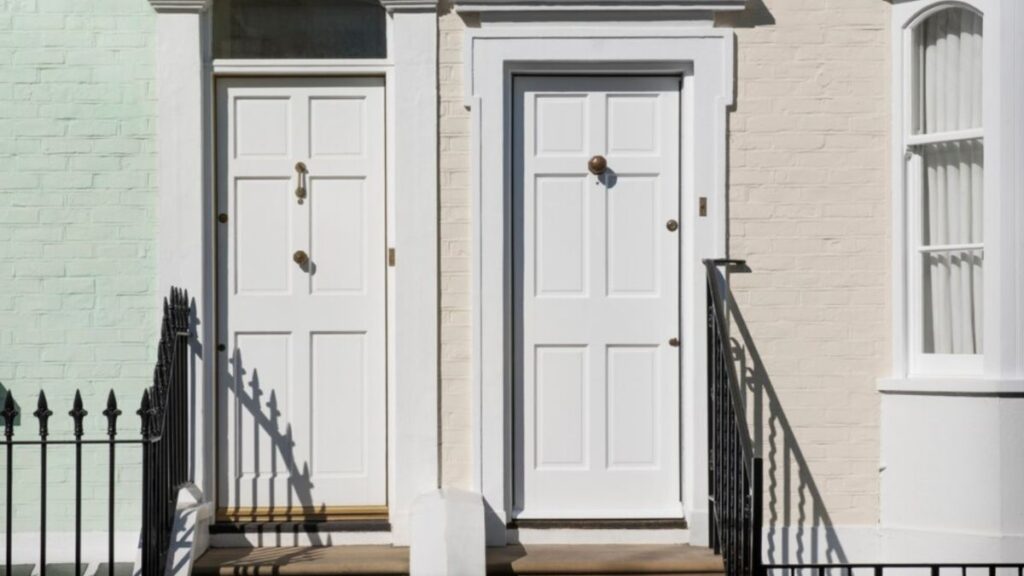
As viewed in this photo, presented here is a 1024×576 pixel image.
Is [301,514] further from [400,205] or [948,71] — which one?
[948,71]

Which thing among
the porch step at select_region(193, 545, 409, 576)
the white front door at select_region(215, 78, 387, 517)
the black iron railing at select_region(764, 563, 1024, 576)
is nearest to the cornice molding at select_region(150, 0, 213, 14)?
the white front door at select_region(215, 78, 387, 517)

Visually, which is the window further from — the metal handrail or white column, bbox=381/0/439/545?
white column, bbox=381/0/439/545

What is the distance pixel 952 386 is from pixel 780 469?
882mm

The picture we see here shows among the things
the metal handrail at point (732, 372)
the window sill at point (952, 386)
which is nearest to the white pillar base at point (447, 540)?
the metal handrail at point (732, 372)

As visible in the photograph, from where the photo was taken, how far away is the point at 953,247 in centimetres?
680

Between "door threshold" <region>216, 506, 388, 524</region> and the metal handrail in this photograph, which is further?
"door threshold" <region>216, 506, 388, 524</region>

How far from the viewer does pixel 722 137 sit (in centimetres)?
683

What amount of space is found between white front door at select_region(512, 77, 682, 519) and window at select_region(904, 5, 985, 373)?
1128 millimetres

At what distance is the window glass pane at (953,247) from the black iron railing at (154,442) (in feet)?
11.4

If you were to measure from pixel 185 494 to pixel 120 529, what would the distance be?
444 mm

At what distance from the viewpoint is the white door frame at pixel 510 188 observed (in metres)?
6.79

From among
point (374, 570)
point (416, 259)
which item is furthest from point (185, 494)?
point (416, 259)

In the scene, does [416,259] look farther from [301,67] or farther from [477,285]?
[301,67]

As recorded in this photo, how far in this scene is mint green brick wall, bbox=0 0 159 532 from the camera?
22.5ft
